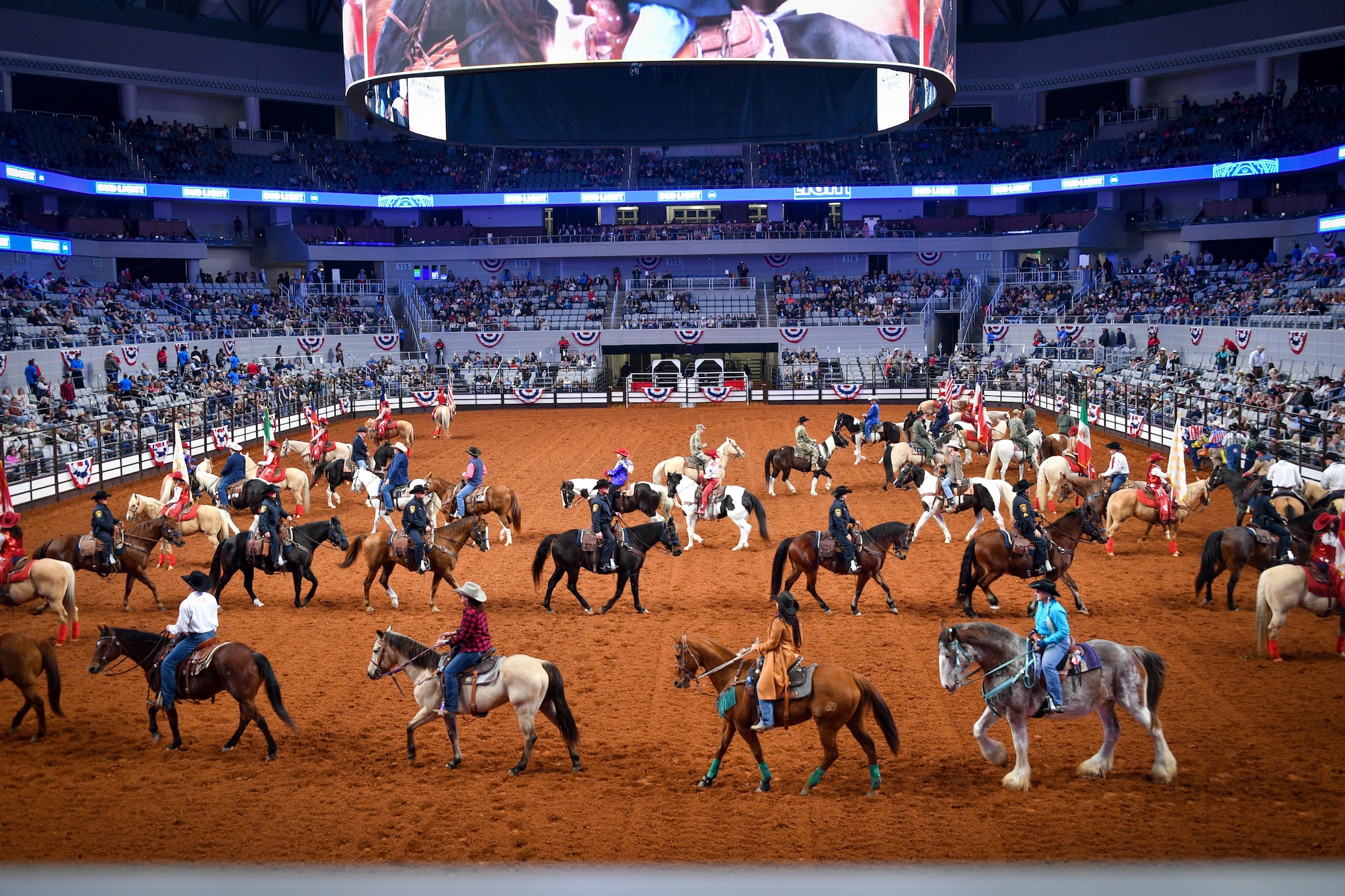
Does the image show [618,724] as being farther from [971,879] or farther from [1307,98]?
[1307,98]

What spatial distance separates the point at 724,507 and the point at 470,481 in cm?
462

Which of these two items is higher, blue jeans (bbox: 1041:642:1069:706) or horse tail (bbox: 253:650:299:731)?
blue jeans (bbox: 1041:642:1069:706)

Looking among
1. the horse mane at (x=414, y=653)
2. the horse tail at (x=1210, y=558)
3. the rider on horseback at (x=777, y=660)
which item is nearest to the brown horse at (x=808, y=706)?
the rider on horseback at (x=777, y=660)

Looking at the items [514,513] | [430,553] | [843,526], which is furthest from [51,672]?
[843,526]

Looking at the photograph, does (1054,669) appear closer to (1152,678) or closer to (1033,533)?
(1152,678)

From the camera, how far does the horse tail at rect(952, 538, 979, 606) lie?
47.8 ft

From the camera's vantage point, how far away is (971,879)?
6.00 ft

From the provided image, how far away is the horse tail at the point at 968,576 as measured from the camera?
47.8 ft

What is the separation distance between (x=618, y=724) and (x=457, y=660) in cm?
209

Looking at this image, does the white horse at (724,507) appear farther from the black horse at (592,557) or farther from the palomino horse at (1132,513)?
the palomino horse at (1132,513)

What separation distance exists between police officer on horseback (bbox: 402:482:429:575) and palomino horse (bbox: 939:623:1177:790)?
817 centimetres

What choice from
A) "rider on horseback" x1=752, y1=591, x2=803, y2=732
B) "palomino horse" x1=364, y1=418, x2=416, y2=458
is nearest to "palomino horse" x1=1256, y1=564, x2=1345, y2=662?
"rider on horseback" x1=752, y1=591, x2=803, y2=732

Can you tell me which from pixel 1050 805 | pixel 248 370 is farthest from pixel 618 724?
pixel 248 370

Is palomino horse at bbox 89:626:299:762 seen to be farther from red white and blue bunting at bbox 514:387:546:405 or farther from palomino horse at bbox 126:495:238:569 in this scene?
red white and blue bunting at bbox 514:387:546:405
